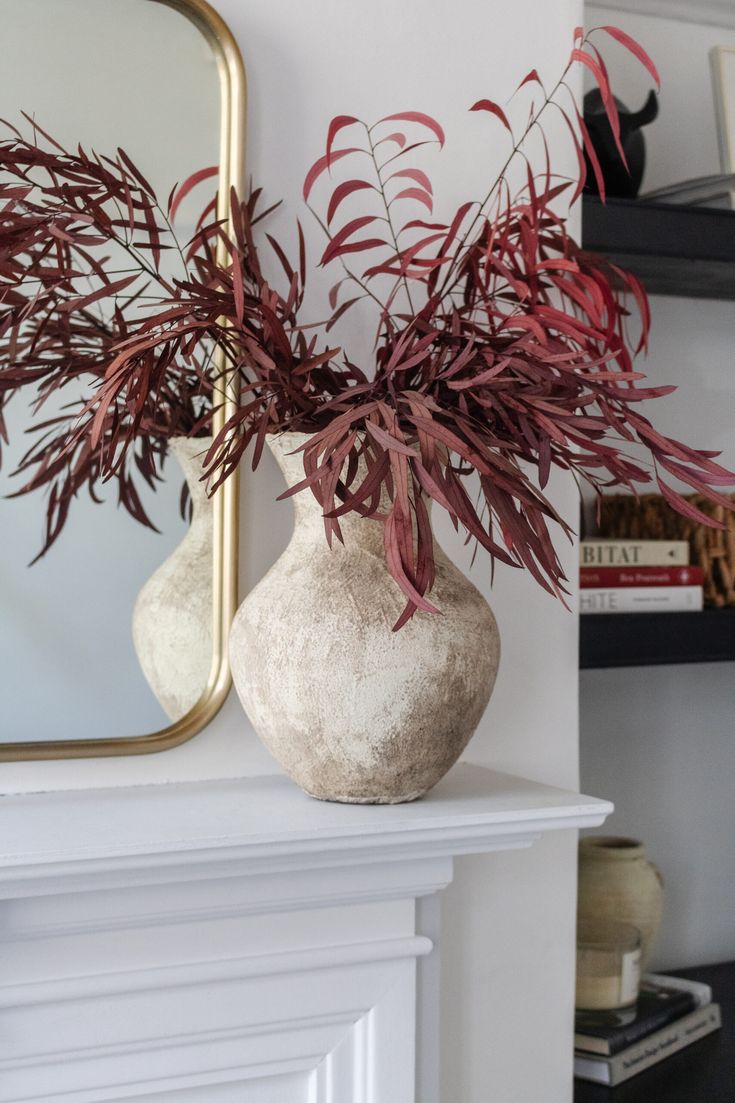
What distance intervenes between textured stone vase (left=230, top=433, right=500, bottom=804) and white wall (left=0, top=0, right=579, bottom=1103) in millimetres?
178

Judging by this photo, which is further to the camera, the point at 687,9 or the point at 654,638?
the point at 687,9

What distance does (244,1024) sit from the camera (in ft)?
3.77

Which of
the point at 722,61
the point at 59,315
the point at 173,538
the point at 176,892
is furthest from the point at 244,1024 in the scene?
the point at 722,61

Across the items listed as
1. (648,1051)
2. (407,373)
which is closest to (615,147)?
(407,373)

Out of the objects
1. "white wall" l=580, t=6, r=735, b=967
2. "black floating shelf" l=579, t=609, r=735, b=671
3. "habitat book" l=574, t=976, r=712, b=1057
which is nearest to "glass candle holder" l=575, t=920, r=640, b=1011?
"habitat book" l=574, t=976, r=712, b=1057

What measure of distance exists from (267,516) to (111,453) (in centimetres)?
31

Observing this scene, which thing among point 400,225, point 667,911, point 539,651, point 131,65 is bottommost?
point 667,911

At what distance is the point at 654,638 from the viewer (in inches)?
57.7

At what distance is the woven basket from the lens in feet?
5.40

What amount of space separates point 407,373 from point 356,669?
0.29 meters

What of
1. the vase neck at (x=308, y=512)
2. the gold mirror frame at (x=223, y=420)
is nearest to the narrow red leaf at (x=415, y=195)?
the gold mirror frame at (x=223, y=420)

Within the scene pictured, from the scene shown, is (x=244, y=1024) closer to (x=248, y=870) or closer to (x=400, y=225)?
(x=248, y=870)

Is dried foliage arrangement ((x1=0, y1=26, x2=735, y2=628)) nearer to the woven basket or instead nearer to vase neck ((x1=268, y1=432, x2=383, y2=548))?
vase neck ((x1=268, y1=432, x2=383, y2=548))

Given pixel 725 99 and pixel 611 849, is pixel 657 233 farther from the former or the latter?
pixel 611 849
